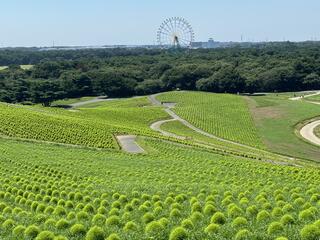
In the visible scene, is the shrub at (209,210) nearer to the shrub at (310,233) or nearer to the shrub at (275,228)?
the shrub at (275,228)

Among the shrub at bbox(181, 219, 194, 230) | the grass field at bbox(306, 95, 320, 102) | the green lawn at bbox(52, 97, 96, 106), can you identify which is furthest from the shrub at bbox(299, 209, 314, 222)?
the green lawn at bbox(52, 97, 96, 106)

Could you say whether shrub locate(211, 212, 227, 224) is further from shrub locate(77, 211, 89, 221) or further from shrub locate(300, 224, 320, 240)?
shrub locate(77, 211, 89, 221)

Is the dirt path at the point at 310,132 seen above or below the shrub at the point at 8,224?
below

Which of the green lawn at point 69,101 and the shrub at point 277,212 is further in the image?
the green lawn at point 69,101

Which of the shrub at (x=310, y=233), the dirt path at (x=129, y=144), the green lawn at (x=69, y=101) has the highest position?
the shrub at (x=310, y=233)

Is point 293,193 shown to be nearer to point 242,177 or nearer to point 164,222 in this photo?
point 164,222

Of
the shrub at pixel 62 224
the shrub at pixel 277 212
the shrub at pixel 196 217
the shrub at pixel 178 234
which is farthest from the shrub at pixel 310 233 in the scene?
the shrub at pixel 62 224
